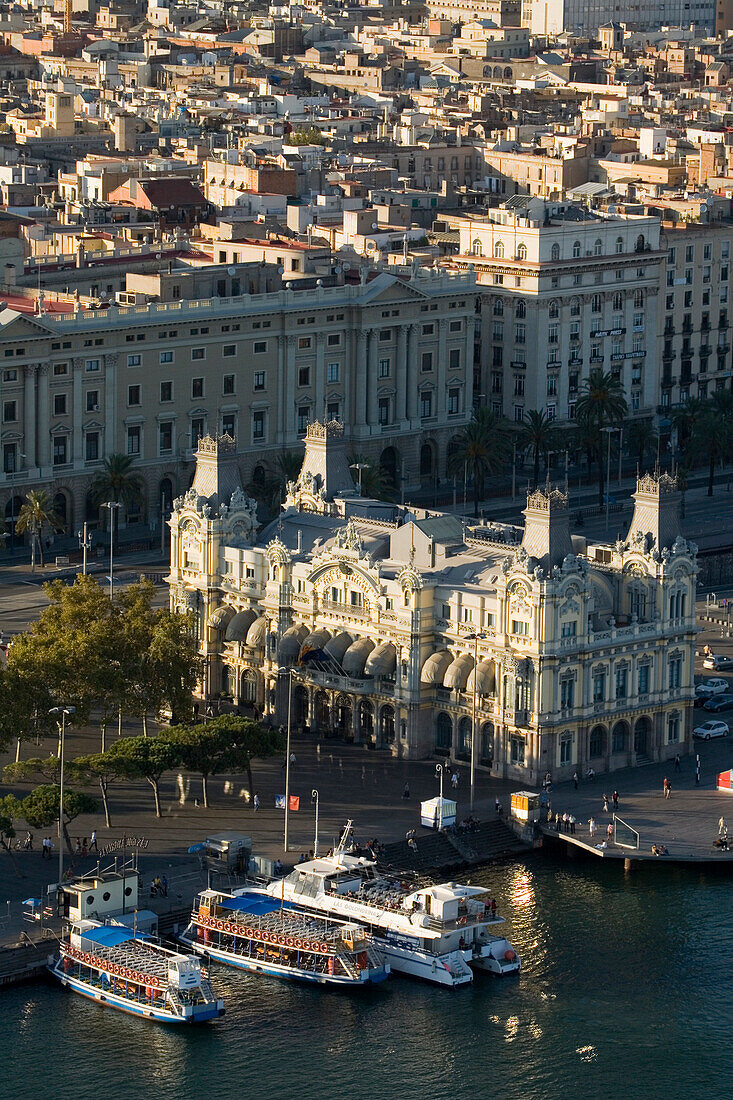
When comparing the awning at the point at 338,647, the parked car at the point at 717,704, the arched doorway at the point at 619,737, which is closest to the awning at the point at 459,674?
the awning at the point at 338,647

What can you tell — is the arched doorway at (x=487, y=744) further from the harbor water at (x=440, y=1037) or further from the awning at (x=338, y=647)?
the harbor water at (x=440, y=1037)

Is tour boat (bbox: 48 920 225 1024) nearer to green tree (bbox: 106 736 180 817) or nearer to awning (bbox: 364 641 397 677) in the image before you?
green tree (bbox: 106 736 180 817)

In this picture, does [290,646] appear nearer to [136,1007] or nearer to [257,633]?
[257,633]

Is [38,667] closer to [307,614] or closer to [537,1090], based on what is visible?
[307,614]

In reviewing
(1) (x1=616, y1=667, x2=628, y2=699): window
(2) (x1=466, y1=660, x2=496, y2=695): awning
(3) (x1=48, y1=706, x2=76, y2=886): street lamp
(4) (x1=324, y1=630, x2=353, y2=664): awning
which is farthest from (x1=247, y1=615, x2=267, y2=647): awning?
(3) (x1=48, y1=706, x2=76, y2=886): street lamp

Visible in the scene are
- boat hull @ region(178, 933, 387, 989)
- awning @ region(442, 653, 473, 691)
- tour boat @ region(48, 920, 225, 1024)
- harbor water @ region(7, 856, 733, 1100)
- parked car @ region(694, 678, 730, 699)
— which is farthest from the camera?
parked car @ region(694, 678, 730, 699)

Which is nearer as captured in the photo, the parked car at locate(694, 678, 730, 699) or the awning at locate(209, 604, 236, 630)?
the awning at locate(209, 604, 236, 630)

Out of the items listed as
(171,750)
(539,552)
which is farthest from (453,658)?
(171,750)
